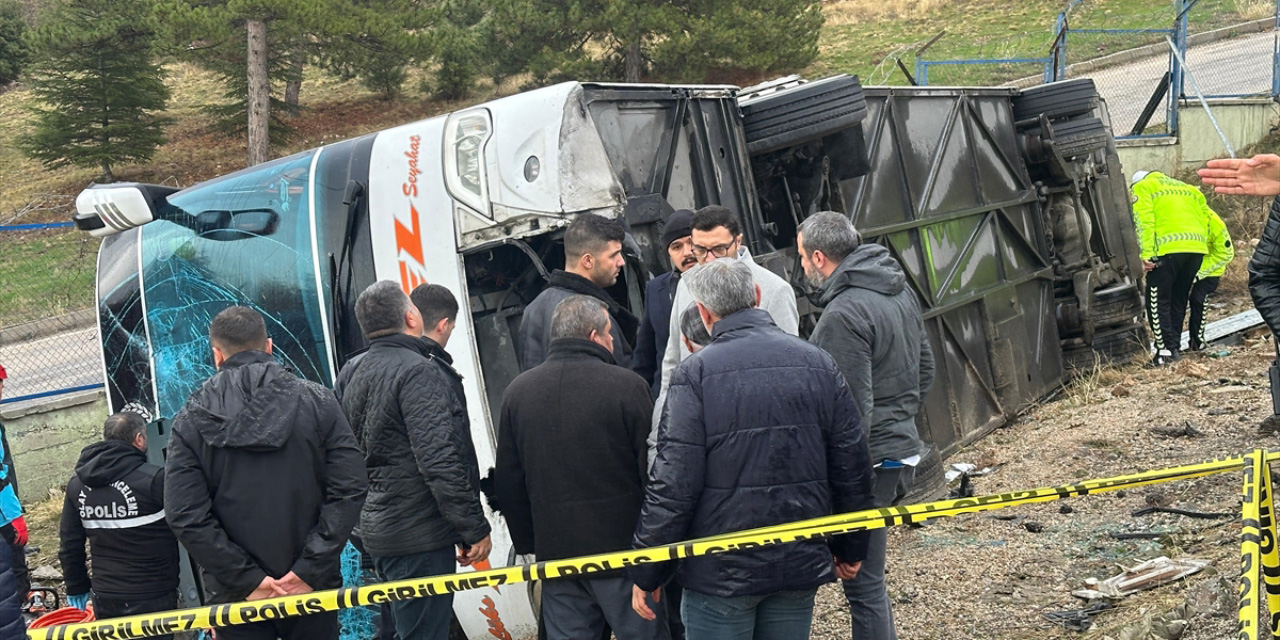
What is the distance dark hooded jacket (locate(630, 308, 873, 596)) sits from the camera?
324 cm

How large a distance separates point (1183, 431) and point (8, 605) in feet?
20.5

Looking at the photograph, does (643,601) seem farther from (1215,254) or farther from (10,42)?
(10,42)

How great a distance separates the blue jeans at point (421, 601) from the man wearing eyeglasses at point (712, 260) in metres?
1.03

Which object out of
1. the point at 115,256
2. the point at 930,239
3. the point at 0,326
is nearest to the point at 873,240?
the point at 930,239

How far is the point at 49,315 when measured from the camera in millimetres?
16625

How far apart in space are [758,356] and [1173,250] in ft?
23.2

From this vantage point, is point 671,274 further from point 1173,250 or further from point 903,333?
point 1173,250

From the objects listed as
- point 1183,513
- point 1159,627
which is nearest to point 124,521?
point 1159,627

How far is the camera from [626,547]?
375 cm

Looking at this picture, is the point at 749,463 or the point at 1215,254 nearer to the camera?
the point at 749,463

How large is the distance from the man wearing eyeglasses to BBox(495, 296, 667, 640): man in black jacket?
250 millimetres

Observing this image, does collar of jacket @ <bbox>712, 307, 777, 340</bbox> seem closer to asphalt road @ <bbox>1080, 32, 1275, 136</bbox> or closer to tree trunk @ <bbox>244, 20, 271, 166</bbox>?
asphalt road @ <bbox>1080, 32, 1275, 136</bbox>

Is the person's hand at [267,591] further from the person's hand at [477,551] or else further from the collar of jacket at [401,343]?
the collar of jacket at [401,343]

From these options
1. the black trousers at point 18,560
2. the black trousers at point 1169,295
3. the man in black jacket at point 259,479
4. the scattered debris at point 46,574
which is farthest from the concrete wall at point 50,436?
the black trousers at point 1169,295
